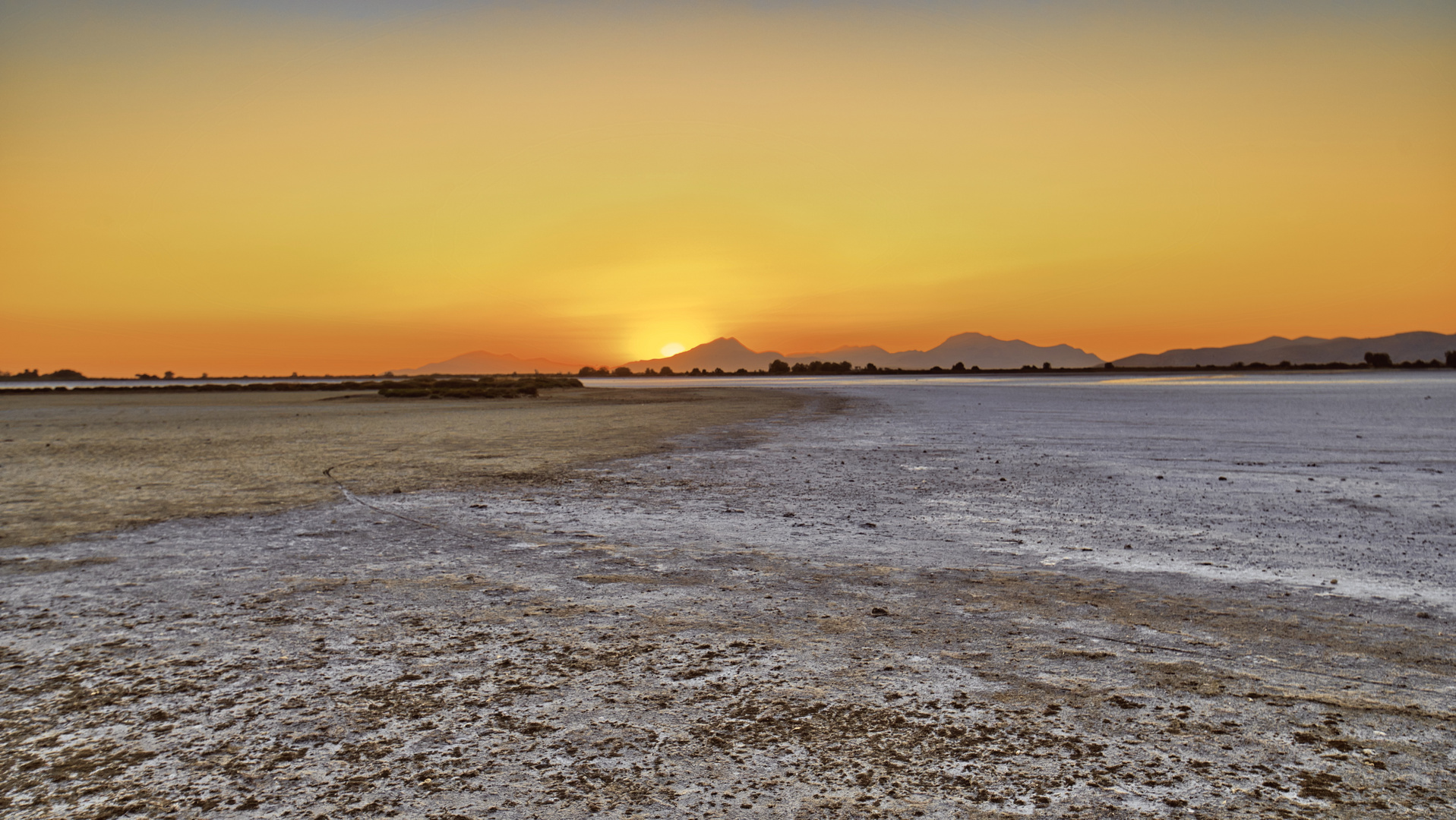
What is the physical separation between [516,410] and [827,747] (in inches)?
1086

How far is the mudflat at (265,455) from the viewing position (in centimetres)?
877

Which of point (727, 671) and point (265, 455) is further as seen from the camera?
point (265, 455)

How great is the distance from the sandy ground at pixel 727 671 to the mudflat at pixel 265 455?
1925 millimetres

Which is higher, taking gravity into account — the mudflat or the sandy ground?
the mudflat

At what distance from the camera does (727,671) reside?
12.3 ft

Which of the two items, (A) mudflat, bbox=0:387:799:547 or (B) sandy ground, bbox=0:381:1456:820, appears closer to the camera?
(B) sandy ground, bbox=0:381:1456:820

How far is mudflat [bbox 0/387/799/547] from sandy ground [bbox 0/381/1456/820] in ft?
6.32

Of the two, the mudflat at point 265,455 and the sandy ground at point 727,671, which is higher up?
the mudflat at point 265,455

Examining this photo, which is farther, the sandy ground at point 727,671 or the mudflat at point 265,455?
the mudflat at point 265,455

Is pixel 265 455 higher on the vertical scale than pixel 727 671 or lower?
higher

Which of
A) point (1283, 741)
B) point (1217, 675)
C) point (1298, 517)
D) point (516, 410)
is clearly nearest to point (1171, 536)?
point (1298, 517)

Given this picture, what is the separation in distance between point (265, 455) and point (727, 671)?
1286 cm

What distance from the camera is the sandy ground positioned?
2717 millimetres

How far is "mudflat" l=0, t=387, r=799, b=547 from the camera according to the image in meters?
8.77
